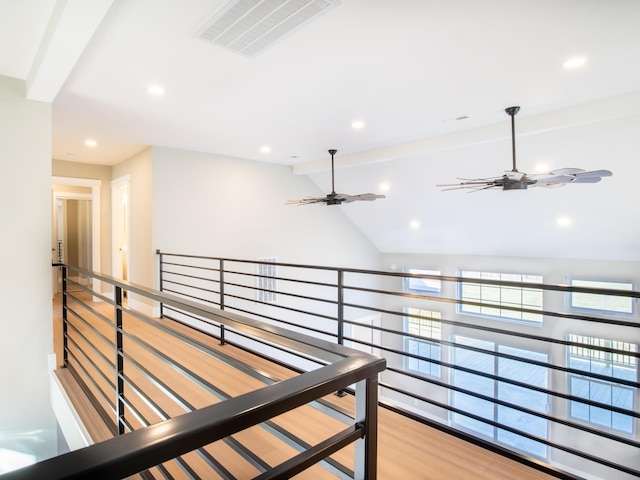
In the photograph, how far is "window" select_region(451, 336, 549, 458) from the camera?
772 cm

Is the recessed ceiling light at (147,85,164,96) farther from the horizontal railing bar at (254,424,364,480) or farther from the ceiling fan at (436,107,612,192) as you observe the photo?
the horizontal railing bar at (254,424,364,480)

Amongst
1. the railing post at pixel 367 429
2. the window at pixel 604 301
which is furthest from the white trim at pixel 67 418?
the window at pixel 604 301

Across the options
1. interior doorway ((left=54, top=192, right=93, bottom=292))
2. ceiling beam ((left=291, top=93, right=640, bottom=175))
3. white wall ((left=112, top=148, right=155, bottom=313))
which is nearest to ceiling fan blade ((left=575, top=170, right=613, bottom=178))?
ceiling beam ((left=291, top=93, right=640, bottom=175))

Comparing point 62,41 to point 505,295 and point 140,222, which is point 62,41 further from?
point 505,295

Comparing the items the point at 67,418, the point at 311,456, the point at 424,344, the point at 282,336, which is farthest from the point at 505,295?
the point at 311,456

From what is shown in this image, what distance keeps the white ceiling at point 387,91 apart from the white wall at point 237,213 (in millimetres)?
366

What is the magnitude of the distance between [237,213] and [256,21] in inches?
168

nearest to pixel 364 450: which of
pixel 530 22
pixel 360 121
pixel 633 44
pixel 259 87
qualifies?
pixel 530 22

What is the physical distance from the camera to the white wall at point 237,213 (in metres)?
5.54

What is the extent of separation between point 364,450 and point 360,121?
4131 millimetres

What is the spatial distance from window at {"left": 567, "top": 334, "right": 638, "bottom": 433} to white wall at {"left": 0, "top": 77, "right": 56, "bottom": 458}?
8373 millimetres

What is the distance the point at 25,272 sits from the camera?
3262 mm

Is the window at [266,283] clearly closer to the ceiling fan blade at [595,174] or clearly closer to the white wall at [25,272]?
the white wall at [25,272]

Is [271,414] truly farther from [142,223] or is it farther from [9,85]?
[142,223]
